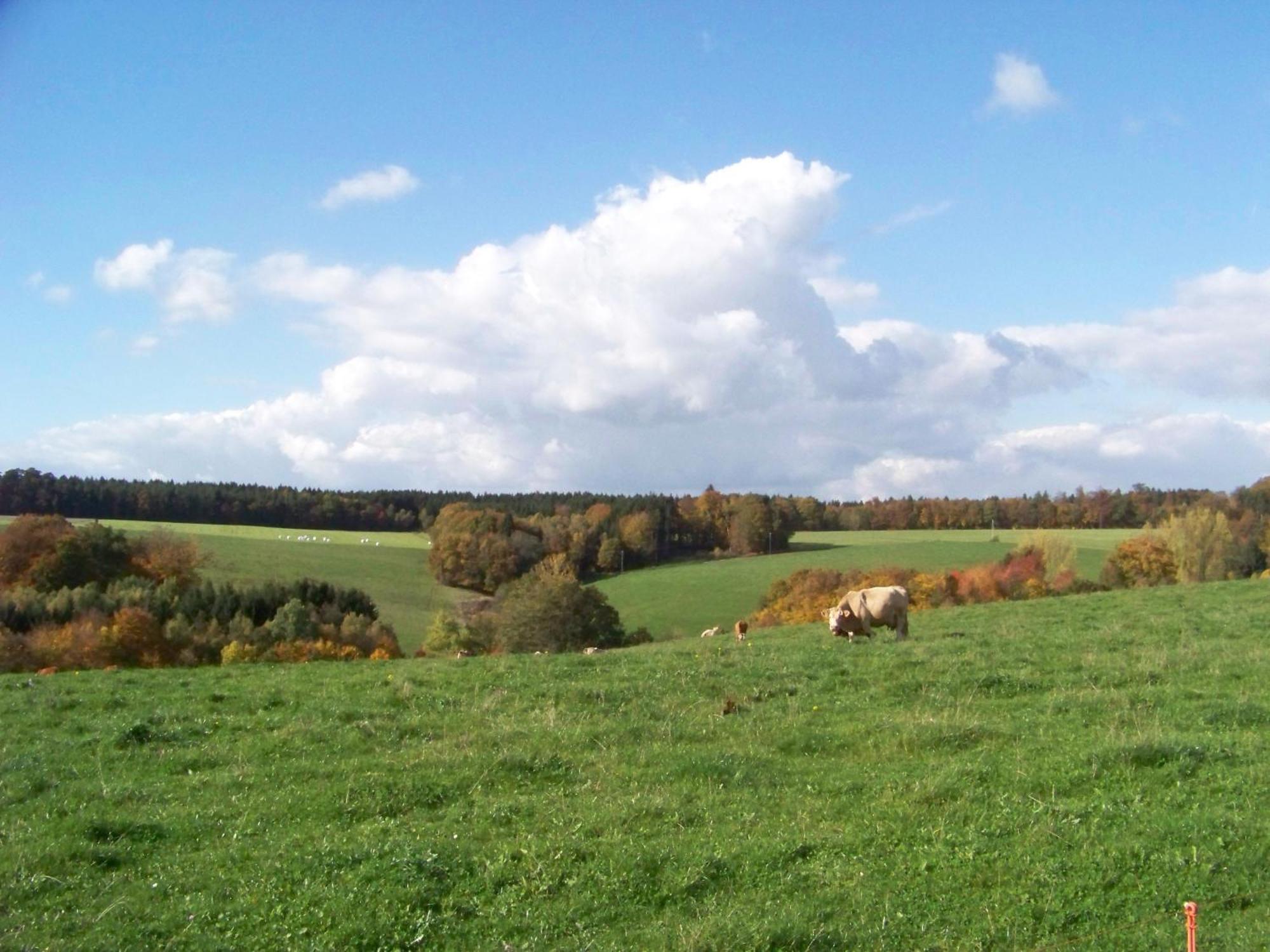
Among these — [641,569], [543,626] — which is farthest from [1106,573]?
[641,569]

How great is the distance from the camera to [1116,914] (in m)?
7.04

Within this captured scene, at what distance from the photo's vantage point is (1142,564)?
69938mm

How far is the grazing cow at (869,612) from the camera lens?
922 inches

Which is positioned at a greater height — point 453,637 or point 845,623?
point 845,623

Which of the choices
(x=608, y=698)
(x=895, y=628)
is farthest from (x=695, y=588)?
(x=608, y=698)

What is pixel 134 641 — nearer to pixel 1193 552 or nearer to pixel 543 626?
pixel 543 626

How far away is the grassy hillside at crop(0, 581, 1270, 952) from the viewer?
7070 mm

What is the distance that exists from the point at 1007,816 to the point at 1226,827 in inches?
66.7

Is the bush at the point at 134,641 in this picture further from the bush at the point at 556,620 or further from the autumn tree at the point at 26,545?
the bush at the point at 556,620

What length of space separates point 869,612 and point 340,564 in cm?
7069

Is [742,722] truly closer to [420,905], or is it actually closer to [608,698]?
[608,698]

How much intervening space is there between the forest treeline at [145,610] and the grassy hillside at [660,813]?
31.3 metres

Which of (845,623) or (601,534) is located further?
(601,534)

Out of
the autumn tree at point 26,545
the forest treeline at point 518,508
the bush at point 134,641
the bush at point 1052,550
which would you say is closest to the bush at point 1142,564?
the bush at point 1052,550
